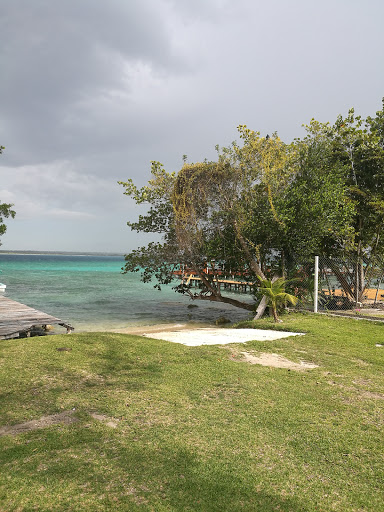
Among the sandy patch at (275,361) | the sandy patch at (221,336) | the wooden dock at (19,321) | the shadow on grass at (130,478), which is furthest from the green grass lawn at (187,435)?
the wooden dock at (19,321)

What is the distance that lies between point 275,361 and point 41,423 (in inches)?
179

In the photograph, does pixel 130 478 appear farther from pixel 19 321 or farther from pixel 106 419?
pixel 19 321

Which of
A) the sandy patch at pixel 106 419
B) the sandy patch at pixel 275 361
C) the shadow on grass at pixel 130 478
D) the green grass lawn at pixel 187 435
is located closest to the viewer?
the shadow on grass at pixel 130 478

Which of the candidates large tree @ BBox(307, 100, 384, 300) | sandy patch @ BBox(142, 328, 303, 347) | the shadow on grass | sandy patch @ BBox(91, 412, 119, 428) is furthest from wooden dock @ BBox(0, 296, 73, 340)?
large tree @ BBox(307, 100, 384, 300)

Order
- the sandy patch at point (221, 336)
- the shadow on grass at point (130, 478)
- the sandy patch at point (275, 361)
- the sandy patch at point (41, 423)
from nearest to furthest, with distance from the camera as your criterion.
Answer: the shadow on grass at point (130, 478), the sandy patch at point (41, 423), the sandy patch at point (275, 361), the sandy patch at point (221, 336)

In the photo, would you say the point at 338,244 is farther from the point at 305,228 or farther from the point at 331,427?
the point at 331,427

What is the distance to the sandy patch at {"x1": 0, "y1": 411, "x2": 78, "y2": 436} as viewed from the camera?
146 inches

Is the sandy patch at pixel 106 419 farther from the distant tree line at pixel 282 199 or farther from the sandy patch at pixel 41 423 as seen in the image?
the distant tree line at pixel 282 199

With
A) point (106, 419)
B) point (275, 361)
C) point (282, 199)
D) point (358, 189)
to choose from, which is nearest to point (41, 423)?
point (106, 419)

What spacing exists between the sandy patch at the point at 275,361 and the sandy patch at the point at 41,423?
12.5ft

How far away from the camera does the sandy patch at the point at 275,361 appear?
21.8 ft

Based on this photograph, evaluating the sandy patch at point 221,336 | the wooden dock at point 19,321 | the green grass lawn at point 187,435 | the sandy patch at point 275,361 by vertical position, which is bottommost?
the wooden dock at point 19,321

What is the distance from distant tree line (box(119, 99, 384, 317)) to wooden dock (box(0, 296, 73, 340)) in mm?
6356

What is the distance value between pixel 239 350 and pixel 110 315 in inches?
566
